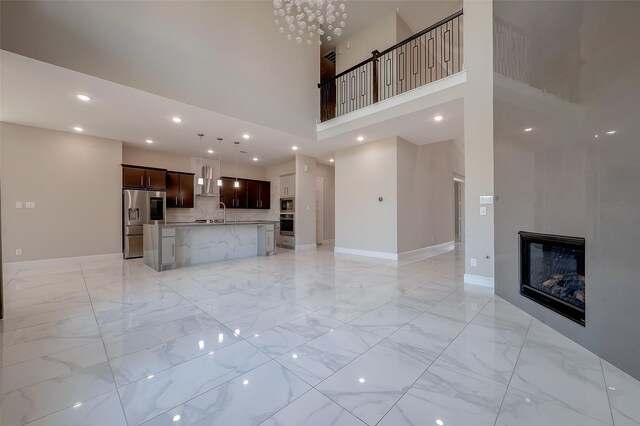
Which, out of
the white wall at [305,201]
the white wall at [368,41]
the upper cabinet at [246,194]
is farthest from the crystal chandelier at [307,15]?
the upper cabinet at [246,194]

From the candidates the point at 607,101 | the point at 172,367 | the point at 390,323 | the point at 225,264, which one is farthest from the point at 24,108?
the point at 607,101

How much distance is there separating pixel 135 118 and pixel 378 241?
5510 millimetres

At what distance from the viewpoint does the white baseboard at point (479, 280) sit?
344cm

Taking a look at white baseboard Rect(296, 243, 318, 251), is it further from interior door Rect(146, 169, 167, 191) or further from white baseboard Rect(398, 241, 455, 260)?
interior door Rect(146, 169, 167, 191)

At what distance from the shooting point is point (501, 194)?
10.1 ft

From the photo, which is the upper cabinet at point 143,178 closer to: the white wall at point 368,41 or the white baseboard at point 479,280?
the white wall at point 368,41

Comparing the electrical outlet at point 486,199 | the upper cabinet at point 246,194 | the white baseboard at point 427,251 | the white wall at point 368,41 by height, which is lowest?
the white baseboard at point 427,251

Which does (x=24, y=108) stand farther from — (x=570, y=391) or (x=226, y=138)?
(x=570, y=391)

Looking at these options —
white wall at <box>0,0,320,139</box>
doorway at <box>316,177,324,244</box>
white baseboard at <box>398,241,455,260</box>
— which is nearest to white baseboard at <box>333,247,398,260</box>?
white baseboard at <box>398,241,455,260</box>

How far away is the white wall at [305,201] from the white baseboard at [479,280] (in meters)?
4.63

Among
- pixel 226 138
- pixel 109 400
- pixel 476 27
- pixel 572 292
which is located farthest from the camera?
pixel 226 138

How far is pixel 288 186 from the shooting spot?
308 inches

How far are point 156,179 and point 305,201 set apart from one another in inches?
159

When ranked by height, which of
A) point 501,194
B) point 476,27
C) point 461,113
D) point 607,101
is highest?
point 476,27
